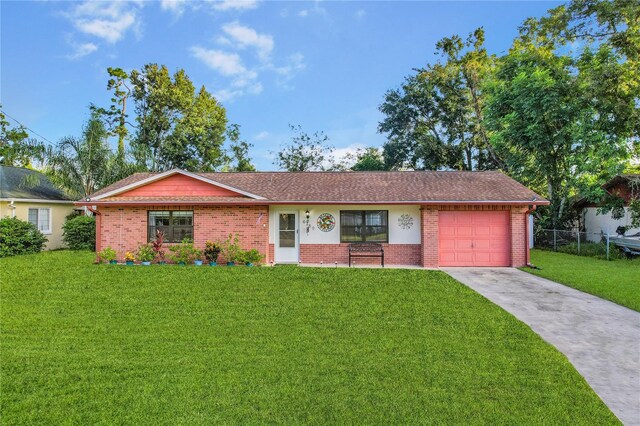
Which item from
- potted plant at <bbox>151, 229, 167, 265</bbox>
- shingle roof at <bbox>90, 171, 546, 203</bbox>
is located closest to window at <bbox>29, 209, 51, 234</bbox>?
shingle roof at <bbox>90, 171, 546, 203</bbox>

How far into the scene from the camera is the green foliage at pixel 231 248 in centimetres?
1294

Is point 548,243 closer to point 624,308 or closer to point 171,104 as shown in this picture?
point 624,308

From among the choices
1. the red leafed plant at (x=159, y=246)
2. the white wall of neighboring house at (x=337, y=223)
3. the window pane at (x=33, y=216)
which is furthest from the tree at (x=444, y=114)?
the window pane at (x=33, y=216)

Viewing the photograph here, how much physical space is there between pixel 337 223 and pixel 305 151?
2211cm

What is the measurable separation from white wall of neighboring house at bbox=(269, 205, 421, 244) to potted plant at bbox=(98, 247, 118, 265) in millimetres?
5658

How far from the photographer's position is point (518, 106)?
67.7ft

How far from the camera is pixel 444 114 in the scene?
29.9 m

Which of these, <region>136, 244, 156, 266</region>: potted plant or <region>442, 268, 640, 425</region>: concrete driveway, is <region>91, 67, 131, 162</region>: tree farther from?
<region>442, 268, 640, 425</region>: concrete driveway

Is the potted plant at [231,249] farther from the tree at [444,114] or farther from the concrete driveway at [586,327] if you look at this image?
the tree at [444,114]

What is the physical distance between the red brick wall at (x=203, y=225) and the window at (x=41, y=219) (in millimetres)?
7728

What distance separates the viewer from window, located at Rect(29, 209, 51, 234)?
18.1 m

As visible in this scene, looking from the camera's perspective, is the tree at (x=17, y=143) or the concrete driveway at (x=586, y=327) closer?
the concrete driveway at (x=586, y=327)

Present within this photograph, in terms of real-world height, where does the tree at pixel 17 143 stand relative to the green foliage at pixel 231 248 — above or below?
above


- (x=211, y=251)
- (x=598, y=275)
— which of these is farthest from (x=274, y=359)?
(x=598, y=275)
